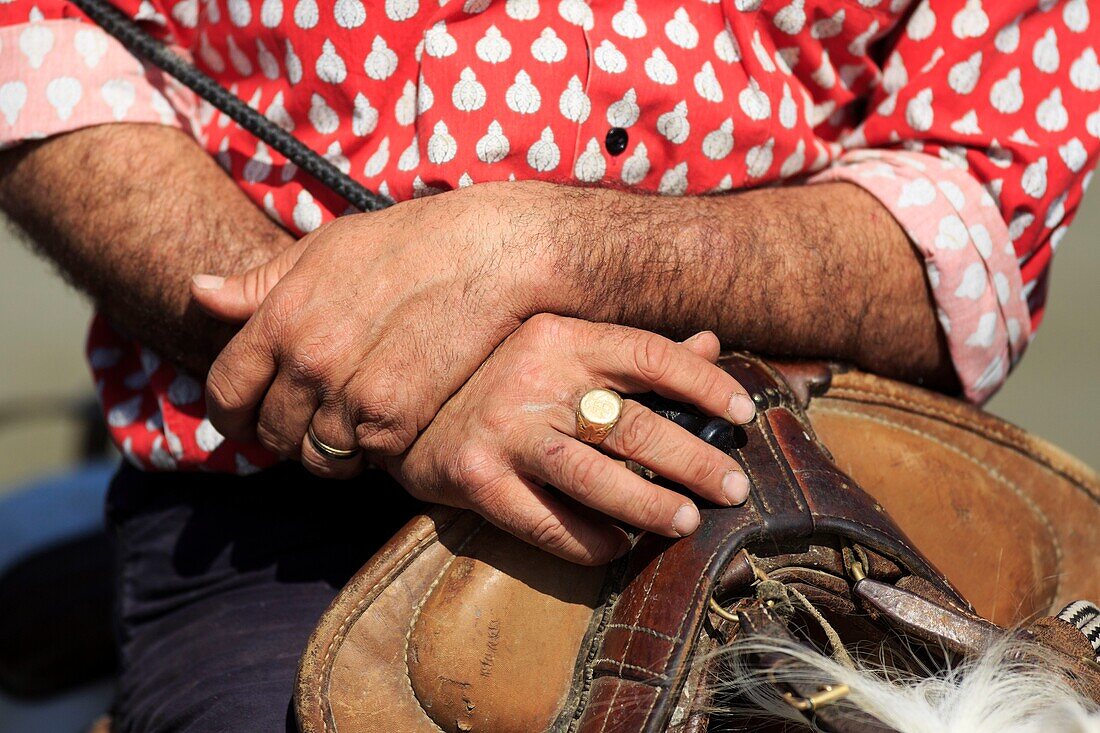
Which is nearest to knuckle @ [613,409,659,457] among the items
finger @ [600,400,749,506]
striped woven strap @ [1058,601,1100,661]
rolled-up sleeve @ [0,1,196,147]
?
finger @ [600,400,749,506]

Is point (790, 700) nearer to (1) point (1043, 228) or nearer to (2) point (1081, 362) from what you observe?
(1) point (1043, 228)

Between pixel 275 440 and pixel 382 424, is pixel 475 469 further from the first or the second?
pixel 275 440

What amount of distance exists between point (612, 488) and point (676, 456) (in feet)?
0.22

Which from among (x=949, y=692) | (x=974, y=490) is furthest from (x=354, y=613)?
(x=974, y=490)

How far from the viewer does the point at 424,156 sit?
3.43ft

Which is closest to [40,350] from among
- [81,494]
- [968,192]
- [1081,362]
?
[81,494]

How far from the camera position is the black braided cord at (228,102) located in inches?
42.2

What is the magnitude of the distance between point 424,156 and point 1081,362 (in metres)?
4.02

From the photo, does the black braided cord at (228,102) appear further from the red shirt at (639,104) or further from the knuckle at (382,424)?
the knuckle at (382,424)

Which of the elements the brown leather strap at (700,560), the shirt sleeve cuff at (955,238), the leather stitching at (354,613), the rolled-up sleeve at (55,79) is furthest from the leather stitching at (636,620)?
the rolled-up sleeve at (55,79)

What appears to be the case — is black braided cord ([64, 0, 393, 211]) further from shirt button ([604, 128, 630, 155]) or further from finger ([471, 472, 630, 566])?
finger ([471, 472, 630, 566])

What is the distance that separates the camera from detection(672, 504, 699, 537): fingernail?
871mm

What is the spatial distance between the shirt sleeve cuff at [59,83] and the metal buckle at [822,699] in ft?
3.29

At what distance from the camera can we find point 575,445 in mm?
878
